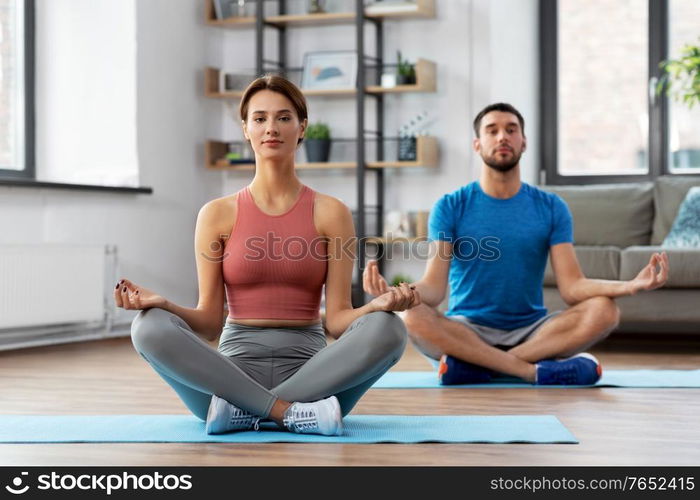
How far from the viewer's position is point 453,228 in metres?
3.68

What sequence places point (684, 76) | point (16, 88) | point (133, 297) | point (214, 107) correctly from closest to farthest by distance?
point (133, 297), point (16, 88), point (684, 76), point (214, 107)

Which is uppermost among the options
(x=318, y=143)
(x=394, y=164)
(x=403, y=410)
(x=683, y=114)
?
(x=683, y=114)

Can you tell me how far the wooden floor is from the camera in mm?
2350

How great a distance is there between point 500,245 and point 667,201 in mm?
2323

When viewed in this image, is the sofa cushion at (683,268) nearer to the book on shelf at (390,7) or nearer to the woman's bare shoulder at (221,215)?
the book on shelf at (390,7)

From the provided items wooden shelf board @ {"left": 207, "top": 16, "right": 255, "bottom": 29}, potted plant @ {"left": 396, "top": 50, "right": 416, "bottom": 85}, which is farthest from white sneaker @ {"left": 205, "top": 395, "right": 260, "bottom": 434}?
wooden shelf board @ {"left": 207, "top": 16, "right": 255, "bottom": 29}

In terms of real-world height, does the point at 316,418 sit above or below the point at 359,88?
below

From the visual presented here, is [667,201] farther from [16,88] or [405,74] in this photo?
[16,88]

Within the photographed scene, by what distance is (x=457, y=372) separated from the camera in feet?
11.9

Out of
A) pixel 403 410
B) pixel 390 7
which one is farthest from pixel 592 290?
pixel 390 7

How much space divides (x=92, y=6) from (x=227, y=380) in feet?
12.2

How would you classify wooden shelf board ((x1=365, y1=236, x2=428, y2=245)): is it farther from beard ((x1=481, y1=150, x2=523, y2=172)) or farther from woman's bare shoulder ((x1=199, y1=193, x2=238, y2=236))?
woman's bare shoulder ((x1=199, y1=193, x2=238, y2=236))

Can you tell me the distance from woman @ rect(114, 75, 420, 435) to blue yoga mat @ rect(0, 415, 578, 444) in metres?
0.06
